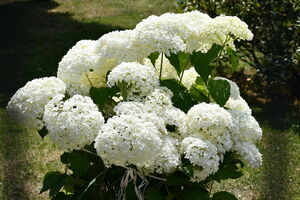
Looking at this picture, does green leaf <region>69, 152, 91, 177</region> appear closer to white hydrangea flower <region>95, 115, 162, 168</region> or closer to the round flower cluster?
white hydrangea flower <region>95, 115, 162, 168</region>

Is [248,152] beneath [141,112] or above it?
beneath

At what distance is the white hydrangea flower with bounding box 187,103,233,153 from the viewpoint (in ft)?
6.75

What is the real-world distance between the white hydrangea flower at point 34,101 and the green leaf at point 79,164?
8.0 inches

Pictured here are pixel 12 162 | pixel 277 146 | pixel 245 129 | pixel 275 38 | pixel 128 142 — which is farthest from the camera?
pixel 275 38

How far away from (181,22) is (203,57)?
0.50ft

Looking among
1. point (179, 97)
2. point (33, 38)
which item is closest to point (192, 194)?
point (179, 97)

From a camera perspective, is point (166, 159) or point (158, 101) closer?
point (166, 159)

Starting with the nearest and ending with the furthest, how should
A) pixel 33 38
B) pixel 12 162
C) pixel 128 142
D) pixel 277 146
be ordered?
1. pixel 128 142
2. pixel 12 162
3. pixel 277 146
4. pixel 33 38

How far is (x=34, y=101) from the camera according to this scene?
7.13 ft

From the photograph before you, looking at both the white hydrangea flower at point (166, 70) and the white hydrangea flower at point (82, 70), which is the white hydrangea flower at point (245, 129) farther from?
the white hydrangea flower at point (82, 70)

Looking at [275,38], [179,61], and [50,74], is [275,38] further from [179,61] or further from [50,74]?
[179,61]

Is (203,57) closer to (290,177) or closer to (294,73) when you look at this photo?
(290,177)

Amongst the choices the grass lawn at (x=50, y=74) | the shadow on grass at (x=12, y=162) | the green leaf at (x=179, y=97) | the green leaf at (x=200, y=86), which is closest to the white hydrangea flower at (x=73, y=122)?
the green leaf at (x=179, y=97)

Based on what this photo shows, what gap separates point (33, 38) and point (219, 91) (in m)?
6.22
